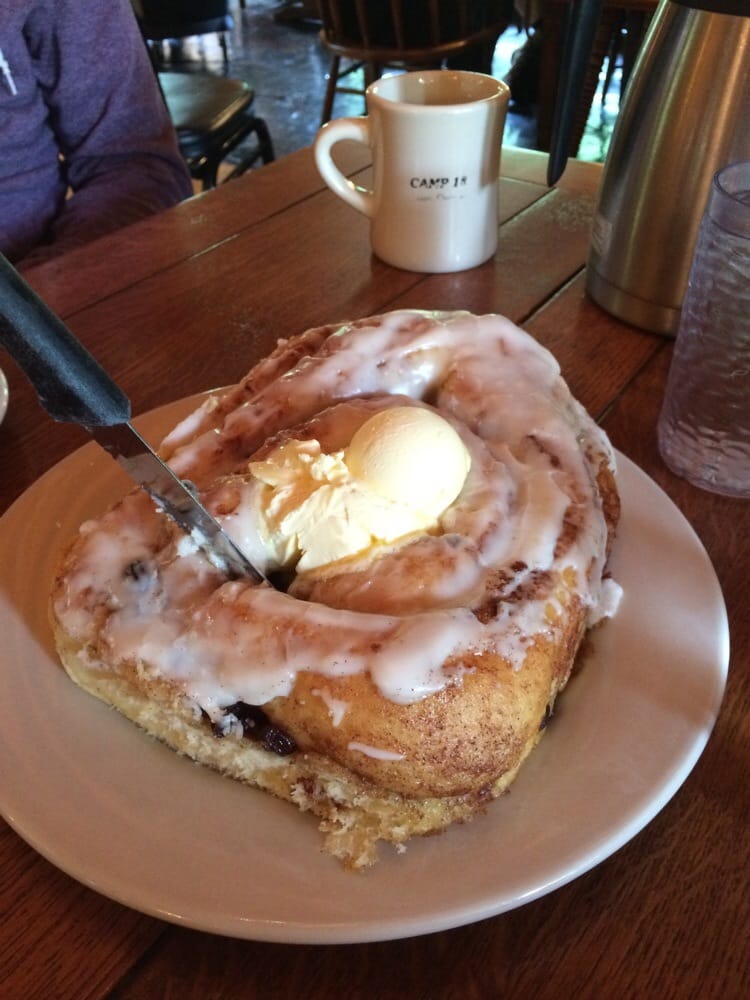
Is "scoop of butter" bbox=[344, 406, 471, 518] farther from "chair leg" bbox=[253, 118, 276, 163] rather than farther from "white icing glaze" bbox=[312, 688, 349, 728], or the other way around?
"chair leg" bbox=[253, 118, 276, 163]

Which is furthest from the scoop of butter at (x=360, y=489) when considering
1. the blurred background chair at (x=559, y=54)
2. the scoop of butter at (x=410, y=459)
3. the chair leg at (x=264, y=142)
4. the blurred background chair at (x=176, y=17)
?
the blurred background chair at (x=176, y=17)

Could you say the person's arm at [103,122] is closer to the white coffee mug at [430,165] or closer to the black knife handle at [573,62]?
the white coffee mug at [430,165]

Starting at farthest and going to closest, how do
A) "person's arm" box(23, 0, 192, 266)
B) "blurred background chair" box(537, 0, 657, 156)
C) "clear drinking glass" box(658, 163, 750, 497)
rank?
1. "blurred background chair" box(537, 0, 657, 156)
2. "person's arm" box(23, 0, 192, 266)
3. "clear drinking glass" box(658, 163, 750, 497)

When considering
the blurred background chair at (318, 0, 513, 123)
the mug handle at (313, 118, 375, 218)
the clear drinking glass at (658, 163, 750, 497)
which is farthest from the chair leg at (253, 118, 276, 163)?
the clear drinking glass at (658, 163, 750, 497)

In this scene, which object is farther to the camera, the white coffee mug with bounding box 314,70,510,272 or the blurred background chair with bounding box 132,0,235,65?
the blurred background chair with bounding box 132,0,235,65

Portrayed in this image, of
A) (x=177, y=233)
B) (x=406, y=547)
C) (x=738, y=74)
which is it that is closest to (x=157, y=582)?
A: (x=406, y=547)

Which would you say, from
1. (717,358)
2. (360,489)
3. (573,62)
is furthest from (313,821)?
(573,62)

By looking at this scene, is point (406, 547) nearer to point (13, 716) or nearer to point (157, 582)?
point (157, 582)
